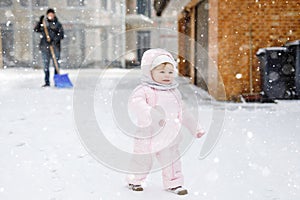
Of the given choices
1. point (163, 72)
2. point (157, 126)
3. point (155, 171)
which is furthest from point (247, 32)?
point (157, 126)

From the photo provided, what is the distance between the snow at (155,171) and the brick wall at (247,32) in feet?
5.81

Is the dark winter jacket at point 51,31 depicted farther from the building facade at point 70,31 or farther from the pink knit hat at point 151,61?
the building facade at point 70,31

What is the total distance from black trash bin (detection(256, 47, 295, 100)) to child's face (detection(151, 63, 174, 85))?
5.29 m

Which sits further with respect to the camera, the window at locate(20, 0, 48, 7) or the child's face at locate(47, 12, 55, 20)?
the window at locate(20, 0, 48, 7)

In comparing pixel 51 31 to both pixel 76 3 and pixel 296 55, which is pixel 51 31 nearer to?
pixel 296 55

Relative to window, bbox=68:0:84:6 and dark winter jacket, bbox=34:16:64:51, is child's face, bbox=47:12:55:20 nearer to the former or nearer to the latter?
dark winter jacket, bbox=34:16:64:51

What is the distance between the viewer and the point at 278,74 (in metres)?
7.71

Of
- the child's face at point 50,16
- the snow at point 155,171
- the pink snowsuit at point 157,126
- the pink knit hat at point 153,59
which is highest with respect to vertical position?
the child's face at point 50,16

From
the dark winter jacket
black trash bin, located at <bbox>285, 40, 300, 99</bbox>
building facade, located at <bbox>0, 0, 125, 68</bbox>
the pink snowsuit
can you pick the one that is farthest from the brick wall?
building facade, located at <bbox>0, 0, 125, 68</bbox>

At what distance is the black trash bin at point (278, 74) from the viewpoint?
762 cm

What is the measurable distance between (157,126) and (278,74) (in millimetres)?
5624

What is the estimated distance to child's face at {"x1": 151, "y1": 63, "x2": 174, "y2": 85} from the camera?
2.77 meters

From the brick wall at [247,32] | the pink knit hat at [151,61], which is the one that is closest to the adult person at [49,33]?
the brick wall at [247,32]

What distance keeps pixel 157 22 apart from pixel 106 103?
76.5 feet
